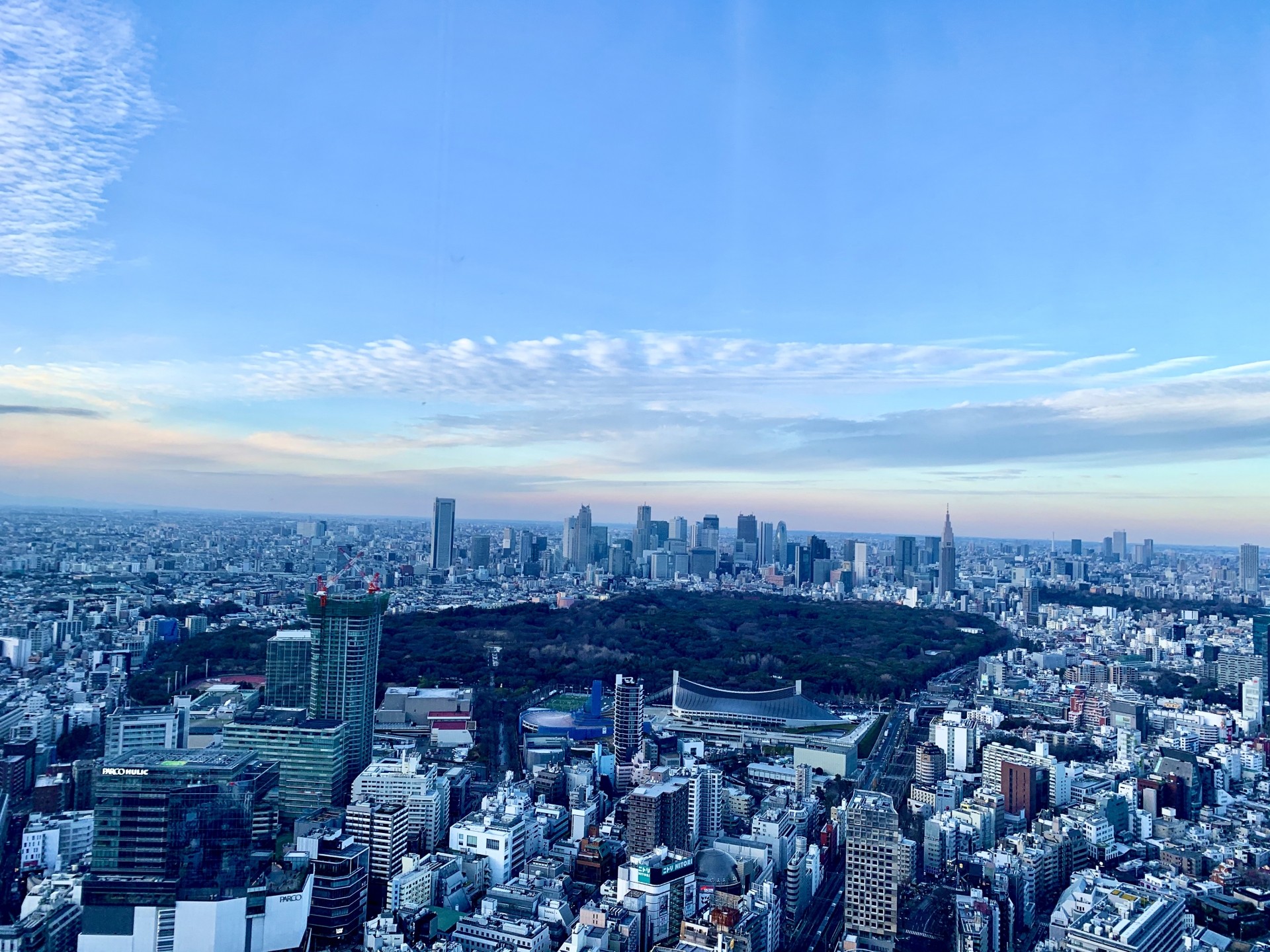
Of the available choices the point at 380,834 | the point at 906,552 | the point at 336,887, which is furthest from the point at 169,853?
the point at 906,552

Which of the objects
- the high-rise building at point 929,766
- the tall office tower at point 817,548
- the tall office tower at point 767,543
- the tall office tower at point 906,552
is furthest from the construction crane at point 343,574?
the tall office tower at point 906,552

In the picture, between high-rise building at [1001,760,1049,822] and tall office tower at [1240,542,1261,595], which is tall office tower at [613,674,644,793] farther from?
tall office tower at [1240,542,1261,595]

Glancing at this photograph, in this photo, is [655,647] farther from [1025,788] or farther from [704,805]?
[704,805]

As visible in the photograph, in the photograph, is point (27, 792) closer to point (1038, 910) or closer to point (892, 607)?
point (1038, 910)

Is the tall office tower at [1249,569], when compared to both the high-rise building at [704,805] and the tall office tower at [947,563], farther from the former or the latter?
the high-rise building at [704,805]

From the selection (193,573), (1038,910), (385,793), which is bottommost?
(1038,910)

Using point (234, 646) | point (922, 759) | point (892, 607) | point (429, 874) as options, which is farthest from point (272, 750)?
point (892, 607)

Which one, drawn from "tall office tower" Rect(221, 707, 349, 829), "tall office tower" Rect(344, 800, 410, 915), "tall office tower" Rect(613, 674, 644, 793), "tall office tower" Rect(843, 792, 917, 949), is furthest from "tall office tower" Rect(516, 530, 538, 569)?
"tall office tower" Rect(843, 792, 917, 949)
